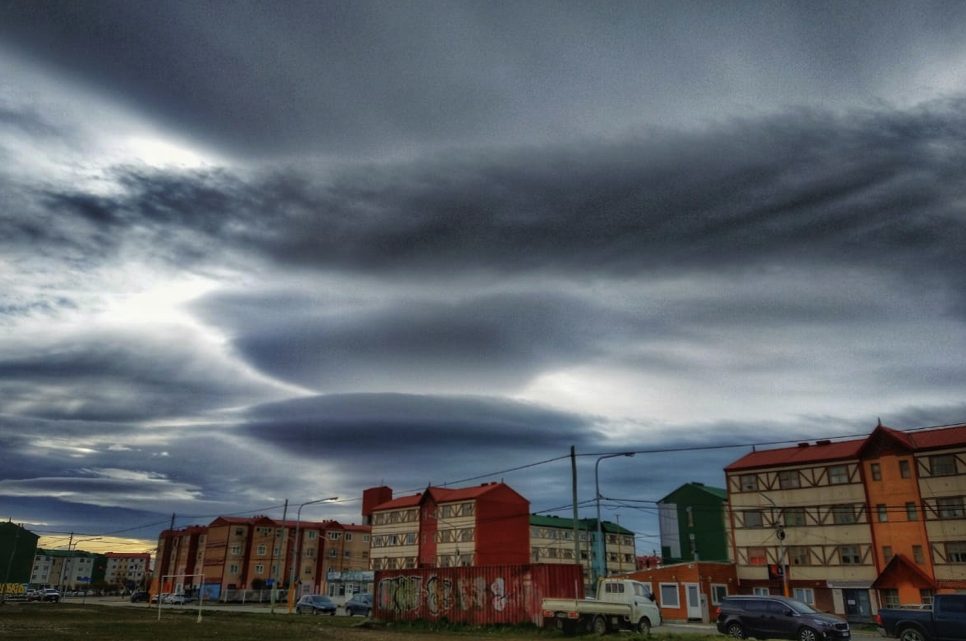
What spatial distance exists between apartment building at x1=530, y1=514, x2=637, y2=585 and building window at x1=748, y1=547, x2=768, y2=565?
111 ft

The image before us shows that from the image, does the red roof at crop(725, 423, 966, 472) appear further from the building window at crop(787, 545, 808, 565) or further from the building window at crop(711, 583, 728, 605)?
the building window at crop(711, 583, 728, 605)

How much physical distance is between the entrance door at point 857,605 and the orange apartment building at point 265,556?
7173 centimetres

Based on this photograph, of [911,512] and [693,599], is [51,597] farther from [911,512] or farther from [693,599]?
[911,512]

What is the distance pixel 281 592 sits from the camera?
4161 inches

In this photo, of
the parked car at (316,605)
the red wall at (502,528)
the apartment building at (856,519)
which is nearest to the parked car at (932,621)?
the apartment building at (856,519)

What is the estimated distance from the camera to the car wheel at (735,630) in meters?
31.6

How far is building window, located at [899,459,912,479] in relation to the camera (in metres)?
54.7

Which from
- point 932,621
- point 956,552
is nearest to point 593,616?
point 932,621

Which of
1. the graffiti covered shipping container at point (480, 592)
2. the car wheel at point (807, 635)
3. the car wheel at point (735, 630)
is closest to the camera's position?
the car wheel at point (807, 635)

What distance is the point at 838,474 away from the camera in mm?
58719

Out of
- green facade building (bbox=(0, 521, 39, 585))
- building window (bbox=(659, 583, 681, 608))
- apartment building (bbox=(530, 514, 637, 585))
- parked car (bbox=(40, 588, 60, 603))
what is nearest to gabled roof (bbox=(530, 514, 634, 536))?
apartment building (bbox=(530, 514, 637, 585))

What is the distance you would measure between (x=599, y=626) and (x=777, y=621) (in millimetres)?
7813

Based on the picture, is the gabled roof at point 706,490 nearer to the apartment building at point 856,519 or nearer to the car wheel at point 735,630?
the apartment building at point 856,519

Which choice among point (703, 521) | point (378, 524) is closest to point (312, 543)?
point (378, 524)
